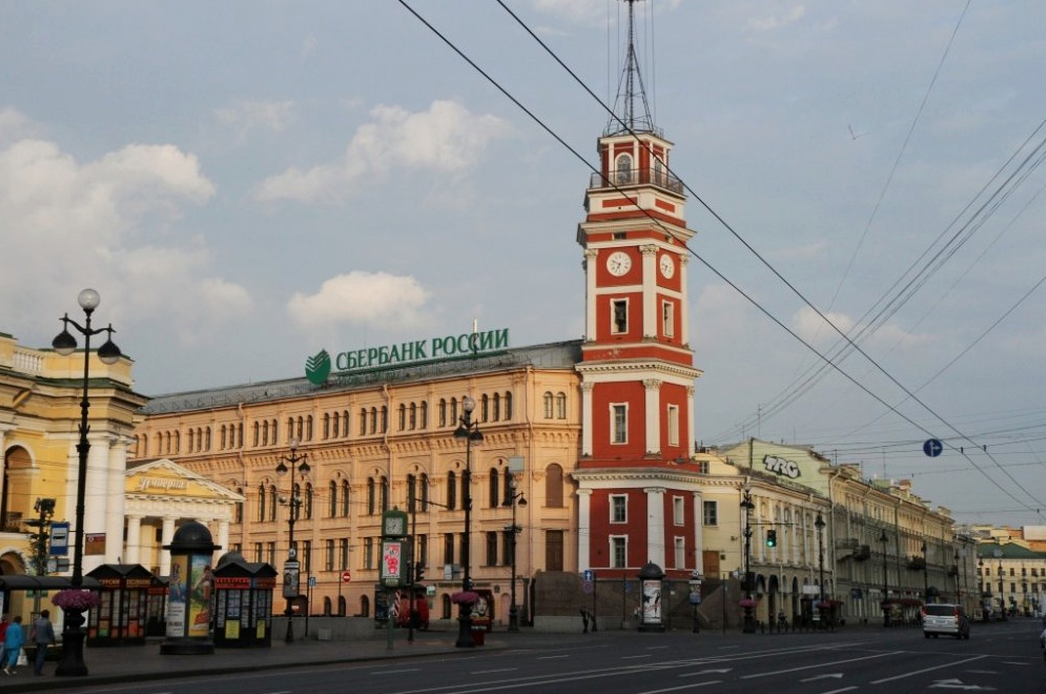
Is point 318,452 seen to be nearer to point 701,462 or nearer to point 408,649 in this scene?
point 701,462

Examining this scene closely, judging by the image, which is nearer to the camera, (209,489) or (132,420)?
(132,420)

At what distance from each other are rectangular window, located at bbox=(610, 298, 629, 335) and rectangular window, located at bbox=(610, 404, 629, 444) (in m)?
4.92

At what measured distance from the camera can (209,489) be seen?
79438 mm

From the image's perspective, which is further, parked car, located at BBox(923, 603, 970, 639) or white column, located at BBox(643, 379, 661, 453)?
white column, located at BBox(643, 379, 661, 453)

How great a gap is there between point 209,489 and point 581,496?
23.3 m

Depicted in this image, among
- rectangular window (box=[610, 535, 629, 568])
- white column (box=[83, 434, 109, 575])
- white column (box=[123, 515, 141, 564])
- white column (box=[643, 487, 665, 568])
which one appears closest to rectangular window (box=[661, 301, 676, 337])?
white column (box=[643, 487, 665, 568])

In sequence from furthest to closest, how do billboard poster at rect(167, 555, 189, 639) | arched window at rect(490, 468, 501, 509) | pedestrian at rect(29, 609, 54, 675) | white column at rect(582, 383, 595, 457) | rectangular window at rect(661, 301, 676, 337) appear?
arched window at rect(490, 468, 501, 509) → rectangular window at rect(661, 301, 676, 337) → white column at rect(582, 383, 595, 457) → billboard poster at rect(167, 555, 189, 639) → pedestrian at rect(29, 609, 54, 675)

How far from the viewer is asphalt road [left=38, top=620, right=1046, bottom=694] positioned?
2578 centimetres

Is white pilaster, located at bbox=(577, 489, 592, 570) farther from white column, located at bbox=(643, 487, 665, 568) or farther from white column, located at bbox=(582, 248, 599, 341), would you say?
white column, located at bbox=(582, 248, 599, 341)

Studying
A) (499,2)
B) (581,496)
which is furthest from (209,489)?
(499,2)

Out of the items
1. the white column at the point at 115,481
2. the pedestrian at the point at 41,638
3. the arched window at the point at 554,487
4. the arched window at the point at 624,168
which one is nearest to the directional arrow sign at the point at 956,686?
the pedestrian at the point at 41,638

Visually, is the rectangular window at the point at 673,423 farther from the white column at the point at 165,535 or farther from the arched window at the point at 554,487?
the white column at the point at 165,535

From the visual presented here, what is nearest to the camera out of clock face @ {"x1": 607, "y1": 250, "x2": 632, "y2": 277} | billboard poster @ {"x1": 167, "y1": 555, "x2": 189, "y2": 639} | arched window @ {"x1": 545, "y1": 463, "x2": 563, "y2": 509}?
billboard poster @ {"x1": 167, "y1": 555, "x2": 189, "y2": 639}

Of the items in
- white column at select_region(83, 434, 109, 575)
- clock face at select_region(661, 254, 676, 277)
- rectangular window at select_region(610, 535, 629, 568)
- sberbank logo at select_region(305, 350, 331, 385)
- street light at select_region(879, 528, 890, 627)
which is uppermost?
clock face at select_region(661, 254, 676, 277)
